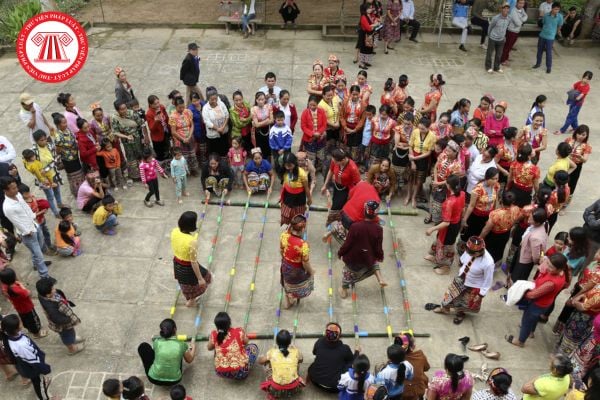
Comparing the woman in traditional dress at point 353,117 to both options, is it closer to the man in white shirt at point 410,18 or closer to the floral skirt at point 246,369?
the floral skirt at point 246,369

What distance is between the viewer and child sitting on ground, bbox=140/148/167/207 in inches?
326

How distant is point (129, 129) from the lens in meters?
8.72

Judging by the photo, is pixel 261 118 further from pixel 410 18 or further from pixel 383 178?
pixel 410 18

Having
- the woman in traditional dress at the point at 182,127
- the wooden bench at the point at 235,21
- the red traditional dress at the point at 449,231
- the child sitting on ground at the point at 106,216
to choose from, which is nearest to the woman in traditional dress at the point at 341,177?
the red traditional dress at the point at 449,231

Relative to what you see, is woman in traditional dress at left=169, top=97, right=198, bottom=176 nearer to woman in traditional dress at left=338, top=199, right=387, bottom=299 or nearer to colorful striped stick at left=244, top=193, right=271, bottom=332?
colorful striped stick at left=244, top=193, right=271, bottom=332

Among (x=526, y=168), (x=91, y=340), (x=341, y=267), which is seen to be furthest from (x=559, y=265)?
(x=91, y=340)

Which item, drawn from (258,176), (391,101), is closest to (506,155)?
(391,101)

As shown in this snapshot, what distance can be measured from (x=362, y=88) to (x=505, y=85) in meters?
5.42

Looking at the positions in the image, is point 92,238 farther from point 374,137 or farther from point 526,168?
point 526,168

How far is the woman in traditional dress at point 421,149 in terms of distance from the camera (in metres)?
8.08

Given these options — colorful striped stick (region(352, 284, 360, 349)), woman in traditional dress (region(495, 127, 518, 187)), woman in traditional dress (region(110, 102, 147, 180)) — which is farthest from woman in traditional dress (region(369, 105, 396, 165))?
woman in traditional dress (region(110, 102, 147, 180))

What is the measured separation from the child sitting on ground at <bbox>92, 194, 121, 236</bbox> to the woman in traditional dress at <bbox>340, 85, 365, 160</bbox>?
3920 millimetres

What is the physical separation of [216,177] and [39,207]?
8.84ft

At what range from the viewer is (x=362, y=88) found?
9.30 m
